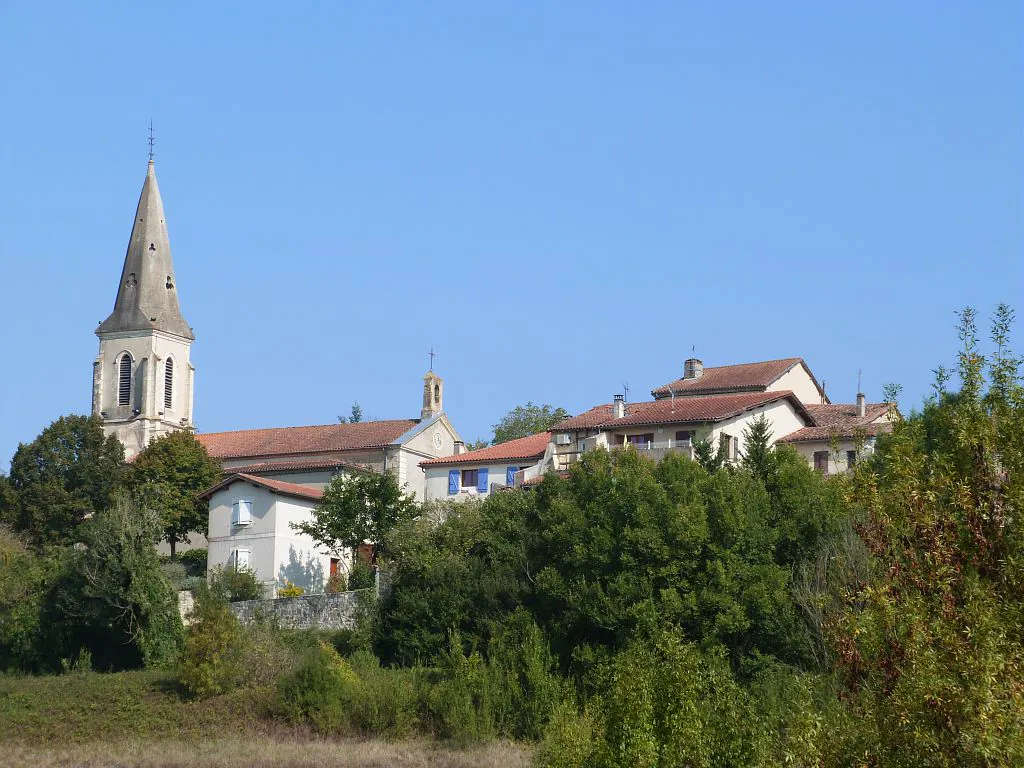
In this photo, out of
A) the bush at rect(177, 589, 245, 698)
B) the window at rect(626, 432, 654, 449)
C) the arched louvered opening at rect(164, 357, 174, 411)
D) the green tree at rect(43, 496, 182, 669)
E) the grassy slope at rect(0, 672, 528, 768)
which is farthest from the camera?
the arched louvered opening at rect(164, 357, 174, 411)

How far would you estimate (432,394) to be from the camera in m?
79.9

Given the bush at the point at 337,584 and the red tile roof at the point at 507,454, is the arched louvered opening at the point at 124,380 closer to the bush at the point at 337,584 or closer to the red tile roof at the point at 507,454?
the red tile roof at the point at 507,454

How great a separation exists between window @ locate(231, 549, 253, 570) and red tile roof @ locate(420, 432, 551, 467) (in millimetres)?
11429

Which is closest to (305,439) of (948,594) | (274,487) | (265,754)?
(274,487)

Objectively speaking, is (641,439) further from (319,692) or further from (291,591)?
(319,692)

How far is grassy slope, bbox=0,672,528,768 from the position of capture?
118 feet

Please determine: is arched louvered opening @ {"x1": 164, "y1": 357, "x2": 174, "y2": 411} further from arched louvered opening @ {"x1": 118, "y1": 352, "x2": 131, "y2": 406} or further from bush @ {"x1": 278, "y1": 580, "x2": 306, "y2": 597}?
bush @ {"x1": 278, "y1": 580, "x2": 306, "y2": 597}

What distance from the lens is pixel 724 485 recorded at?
40.9 metres

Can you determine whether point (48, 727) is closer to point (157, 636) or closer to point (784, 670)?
point (157, 636)

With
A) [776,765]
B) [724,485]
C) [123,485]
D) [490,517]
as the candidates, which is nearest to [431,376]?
[123,485]

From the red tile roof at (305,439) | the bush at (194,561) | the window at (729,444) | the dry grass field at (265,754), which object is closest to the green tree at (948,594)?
the dry grass field at (265,754)

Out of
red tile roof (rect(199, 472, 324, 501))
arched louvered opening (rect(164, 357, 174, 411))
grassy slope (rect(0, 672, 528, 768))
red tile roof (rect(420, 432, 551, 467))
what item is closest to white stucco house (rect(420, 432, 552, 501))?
red tile roof (rect(420, 432, 551, 467))

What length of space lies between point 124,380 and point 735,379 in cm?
4268

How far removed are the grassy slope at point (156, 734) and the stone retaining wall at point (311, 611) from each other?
17.3 ft
